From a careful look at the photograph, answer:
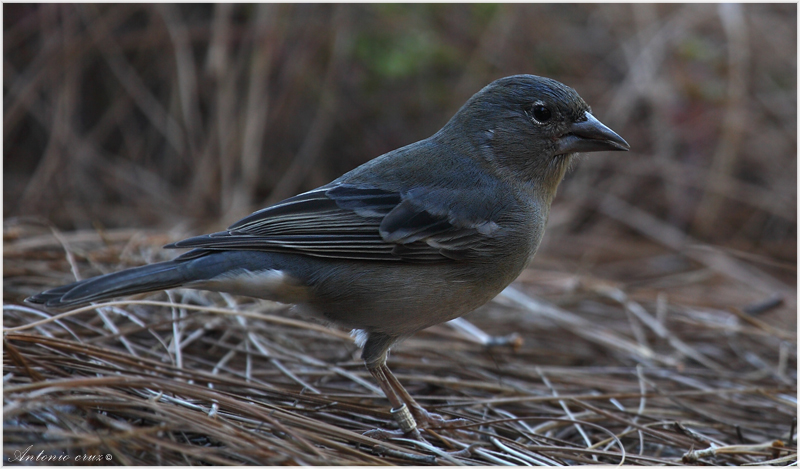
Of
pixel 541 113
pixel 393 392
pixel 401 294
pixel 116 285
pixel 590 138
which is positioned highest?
pixel 541 113

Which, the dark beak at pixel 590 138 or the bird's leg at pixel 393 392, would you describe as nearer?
the bird's leg at pixel 393 392

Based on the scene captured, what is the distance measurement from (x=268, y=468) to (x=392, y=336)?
41.0 inches

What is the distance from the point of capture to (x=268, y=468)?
7.18 feet

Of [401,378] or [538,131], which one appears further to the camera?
[401,378]

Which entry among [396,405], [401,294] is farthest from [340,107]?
[396,405]

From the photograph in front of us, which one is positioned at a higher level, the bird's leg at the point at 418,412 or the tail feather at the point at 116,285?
the tail feather at the point at 116,285

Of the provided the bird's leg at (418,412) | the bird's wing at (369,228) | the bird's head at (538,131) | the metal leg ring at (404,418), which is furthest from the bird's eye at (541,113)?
the metal leg ring at (404,418)

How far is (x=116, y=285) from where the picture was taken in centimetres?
257

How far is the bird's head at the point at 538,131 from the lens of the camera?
329cm

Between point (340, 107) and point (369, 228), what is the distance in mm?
3367

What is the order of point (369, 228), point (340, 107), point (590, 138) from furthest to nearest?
point (340, 107) < point (590, 138) < point (369, 228)

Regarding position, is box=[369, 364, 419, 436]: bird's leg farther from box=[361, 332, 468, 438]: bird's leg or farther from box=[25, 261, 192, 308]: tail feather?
box=[25, 261, 192, 308]: tail feather

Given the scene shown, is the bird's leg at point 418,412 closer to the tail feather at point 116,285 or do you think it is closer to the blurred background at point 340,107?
the tail feather at point 116,285

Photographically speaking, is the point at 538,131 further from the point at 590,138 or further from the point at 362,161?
the point at 362,161
